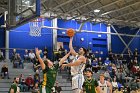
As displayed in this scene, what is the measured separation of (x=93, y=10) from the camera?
90.7ft

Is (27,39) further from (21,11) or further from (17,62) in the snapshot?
(21,11)

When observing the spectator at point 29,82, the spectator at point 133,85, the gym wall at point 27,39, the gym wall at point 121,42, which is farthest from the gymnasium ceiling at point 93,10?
the spectator at point 133,85

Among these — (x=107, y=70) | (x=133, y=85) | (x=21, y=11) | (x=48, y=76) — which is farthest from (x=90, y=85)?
(x=107, y=70)

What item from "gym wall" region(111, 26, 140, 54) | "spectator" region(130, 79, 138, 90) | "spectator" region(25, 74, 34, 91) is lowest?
"spectator" region(130, 79, 138, 90)

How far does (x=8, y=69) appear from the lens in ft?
74.3

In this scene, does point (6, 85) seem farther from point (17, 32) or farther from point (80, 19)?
point (80, 19)

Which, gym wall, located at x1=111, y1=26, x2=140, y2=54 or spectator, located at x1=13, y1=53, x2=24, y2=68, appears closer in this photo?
spectator, located at x1=13, y1=53, x2=24, y2=68

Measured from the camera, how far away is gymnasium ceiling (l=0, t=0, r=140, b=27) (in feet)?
87.1

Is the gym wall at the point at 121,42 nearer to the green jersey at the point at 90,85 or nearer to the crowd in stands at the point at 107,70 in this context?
the crowd in stands at the point at 107,70

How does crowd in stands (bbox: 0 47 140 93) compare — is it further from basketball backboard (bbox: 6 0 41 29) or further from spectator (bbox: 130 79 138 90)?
basketball backboard (bbox: 6 0 41 29)

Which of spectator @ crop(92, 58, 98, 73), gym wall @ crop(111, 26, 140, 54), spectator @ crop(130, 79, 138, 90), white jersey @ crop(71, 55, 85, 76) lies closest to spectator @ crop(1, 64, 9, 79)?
spectator @ crop(92, 58, 98, 73)

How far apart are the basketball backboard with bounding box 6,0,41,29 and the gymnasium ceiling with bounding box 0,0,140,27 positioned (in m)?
9.32

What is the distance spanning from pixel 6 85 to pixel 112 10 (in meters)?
12.3

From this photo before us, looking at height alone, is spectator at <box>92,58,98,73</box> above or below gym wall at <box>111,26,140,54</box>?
below
